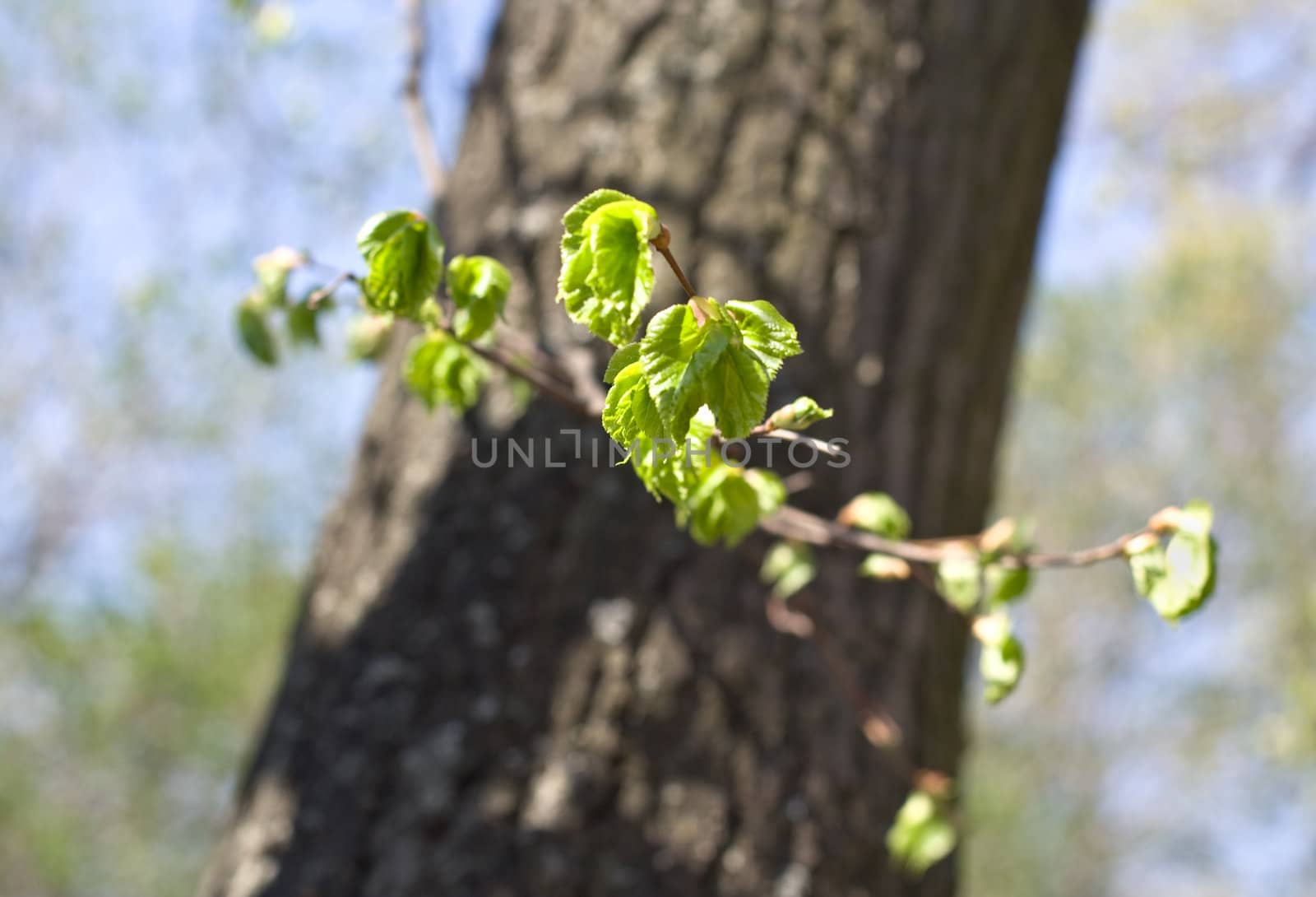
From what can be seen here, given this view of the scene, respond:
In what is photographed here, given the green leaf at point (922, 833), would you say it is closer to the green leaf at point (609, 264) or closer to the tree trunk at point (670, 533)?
the tree trunk at point (670, 533)

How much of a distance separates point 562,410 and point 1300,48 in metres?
7.88

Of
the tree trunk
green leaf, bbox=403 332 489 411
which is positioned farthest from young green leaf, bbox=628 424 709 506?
the tree trunk

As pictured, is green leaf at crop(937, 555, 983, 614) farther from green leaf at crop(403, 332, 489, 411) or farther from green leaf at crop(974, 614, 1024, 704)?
green leaf at crop(403, 332, 489, 411)

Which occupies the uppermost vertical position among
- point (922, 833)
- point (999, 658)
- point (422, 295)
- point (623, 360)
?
point (422, 295)

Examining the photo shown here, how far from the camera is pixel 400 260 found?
0.68m

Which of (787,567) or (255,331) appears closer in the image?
(255,331)

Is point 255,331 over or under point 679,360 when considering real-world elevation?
over

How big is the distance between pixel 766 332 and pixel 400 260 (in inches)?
11.5

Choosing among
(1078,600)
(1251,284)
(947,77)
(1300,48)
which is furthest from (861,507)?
(1078,600)

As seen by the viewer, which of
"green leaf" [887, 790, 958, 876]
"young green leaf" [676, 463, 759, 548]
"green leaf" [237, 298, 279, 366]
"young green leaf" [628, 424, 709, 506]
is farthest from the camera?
"green leaf" [887, 790, 958, 876]

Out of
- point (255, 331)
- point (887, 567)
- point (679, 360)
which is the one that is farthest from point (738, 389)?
point (255, 331)

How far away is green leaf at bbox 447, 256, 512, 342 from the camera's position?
2.51 feet

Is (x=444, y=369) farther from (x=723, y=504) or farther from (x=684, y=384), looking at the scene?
(x=684, y=384)

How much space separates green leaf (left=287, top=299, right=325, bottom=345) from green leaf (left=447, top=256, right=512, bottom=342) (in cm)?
24
